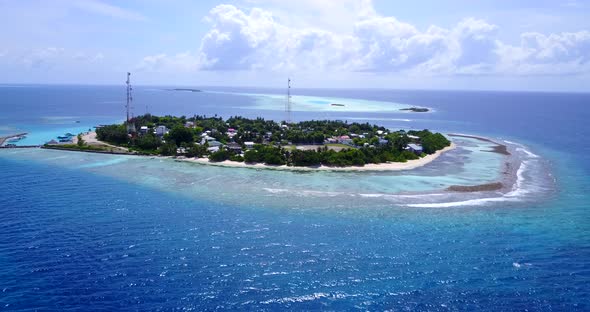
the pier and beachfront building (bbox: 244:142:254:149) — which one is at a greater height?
the pier

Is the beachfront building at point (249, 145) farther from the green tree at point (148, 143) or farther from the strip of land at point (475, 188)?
the strip of land at point (475, 188)

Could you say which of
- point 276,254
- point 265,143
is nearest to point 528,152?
point 265,143

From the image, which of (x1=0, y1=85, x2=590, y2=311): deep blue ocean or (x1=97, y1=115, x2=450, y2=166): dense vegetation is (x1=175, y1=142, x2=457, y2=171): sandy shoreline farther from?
(x1=0, y1=85, x2=590, y2=311): deep blue ocean

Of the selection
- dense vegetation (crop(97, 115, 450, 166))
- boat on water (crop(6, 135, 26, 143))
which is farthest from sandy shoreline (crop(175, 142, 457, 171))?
boat on water (crop(6, 135, 26, 143))

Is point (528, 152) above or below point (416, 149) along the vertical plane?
below

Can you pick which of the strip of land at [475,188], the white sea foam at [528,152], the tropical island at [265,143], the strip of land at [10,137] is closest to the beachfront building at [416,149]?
the tropical island at [265,143]

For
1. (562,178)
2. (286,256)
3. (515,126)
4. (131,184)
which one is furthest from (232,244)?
(515,126)

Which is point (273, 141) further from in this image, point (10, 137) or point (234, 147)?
point (10, 137)
